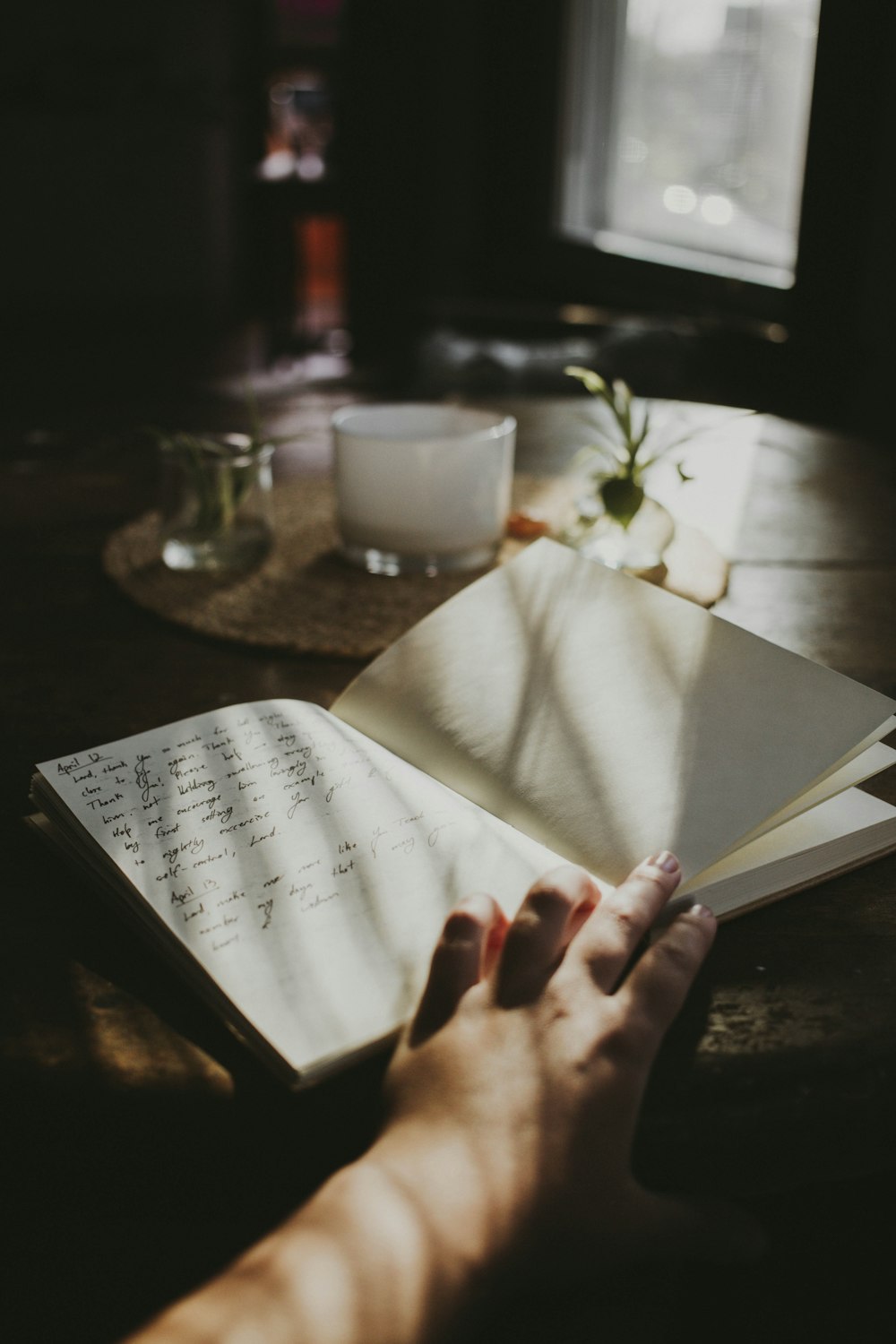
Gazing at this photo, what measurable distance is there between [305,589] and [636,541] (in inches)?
11.3

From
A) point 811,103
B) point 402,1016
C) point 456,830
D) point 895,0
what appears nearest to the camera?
point 402,1016

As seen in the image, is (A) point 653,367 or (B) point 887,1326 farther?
(A) point 653,367

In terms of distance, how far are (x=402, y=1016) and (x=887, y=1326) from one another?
0.57 m

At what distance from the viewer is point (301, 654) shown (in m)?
0.81

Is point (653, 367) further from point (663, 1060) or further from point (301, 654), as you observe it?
point (663, 1060)

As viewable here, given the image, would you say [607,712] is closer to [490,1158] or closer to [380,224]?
[490,1158]

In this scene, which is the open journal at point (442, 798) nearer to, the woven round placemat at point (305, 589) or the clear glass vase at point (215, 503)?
the woven round placemat at point (305, 589)

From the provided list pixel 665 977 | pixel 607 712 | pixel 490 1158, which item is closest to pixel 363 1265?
pixel 490 1158

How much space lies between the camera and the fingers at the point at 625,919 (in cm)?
49

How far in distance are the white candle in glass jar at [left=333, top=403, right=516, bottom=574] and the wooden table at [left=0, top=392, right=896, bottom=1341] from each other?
17 cm

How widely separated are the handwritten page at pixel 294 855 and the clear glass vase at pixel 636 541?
1.22 feet

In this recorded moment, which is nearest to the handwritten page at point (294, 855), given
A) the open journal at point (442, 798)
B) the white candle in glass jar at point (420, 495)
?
the open journal at point (442, 798)

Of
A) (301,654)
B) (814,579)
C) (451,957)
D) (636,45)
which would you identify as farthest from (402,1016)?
(636,45)

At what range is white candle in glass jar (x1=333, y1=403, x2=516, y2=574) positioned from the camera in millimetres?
896
